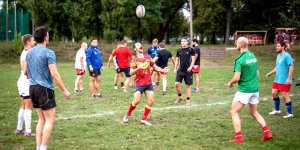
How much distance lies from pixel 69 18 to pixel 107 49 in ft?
19.5

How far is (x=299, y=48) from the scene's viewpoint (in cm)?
3809

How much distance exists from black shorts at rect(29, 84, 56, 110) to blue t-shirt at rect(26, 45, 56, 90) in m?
0.07

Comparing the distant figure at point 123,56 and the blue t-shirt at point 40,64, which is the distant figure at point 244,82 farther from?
the distant figure at point 123,56

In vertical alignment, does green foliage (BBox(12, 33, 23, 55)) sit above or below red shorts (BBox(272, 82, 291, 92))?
above

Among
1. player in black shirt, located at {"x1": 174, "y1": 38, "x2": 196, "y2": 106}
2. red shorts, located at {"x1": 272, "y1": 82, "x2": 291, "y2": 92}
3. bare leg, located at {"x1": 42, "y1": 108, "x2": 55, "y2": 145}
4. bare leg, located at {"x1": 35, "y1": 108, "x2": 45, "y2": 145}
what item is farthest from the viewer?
player in black shirt, located at {"x1": 174, "y1": 38, "x2": 196, "y2": 106}

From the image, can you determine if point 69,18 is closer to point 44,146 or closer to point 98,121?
point 98,121

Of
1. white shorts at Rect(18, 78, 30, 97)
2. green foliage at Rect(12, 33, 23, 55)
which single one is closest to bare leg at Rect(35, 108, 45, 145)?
white shorts at Rect(18, 78, 30, 97)

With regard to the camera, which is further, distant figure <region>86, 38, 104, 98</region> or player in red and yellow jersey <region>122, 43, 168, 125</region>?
distant figure <region>86, 38, 104, 98</region>

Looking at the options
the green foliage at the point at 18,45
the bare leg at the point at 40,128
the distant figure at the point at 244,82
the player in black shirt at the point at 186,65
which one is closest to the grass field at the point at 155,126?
the distant figure at the point at 244,82

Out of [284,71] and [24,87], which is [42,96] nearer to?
[24,87]

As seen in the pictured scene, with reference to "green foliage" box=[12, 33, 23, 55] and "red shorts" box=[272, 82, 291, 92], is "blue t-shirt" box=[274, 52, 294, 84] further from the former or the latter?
"green foliage" box=[12, 33, 23, 55]

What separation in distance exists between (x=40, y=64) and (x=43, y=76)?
21cm

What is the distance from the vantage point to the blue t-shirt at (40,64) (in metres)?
6.34

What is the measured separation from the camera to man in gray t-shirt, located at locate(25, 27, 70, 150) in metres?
6.35
